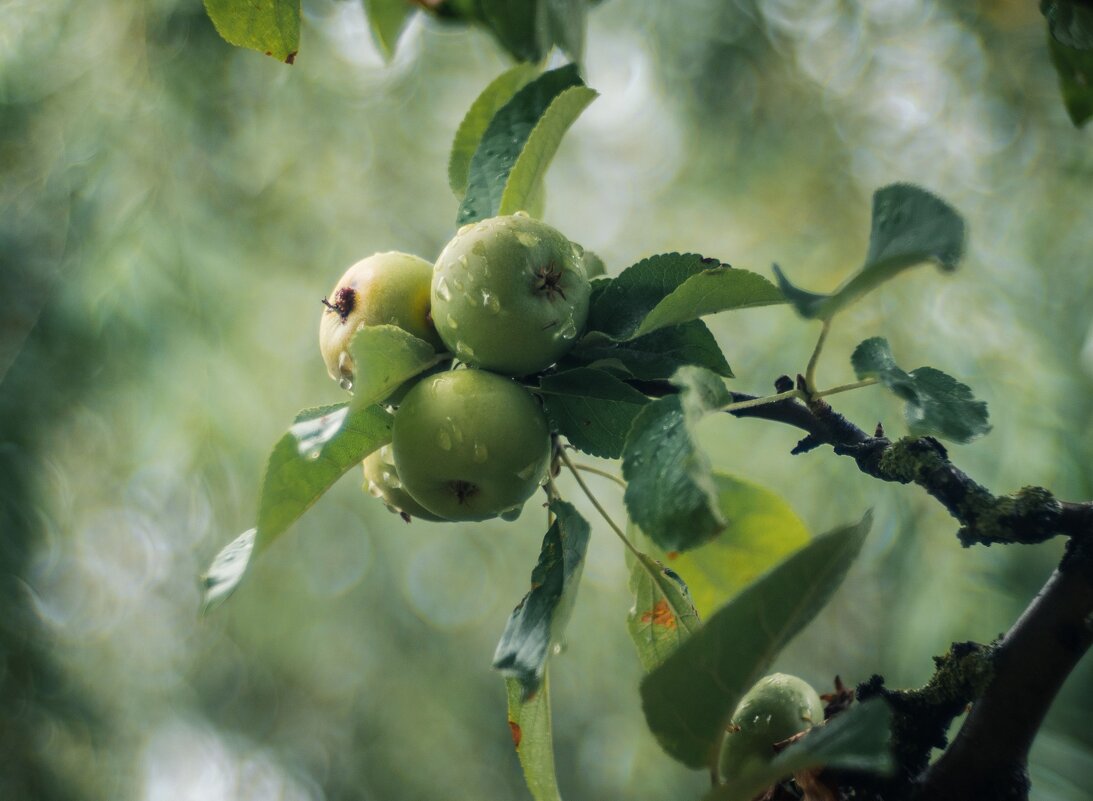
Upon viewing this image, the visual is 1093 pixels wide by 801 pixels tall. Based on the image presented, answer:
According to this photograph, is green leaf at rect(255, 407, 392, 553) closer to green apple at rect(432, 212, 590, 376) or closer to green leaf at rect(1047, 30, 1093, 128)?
green apple at rect(432, 212, 590, 376)

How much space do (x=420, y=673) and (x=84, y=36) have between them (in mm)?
2182

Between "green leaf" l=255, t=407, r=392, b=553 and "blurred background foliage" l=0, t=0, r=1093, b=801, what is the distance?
1.69 metres

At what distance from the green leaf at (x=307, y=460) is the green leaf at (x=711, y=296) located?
0.23 meters

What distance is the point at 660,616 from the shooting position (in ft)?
2.70

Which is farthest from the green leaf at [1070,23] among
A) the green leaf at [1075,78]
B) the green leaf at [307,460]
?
the green leaf at [307,460]

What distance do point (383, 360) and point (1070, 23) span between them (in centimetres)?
57

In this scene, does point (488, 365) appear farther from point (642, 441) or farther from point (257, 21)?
point (257, 21)

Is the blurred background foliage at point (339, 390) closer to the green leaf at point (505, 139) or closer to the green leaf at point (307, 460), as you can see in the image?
the green leaf at point (505, 139)

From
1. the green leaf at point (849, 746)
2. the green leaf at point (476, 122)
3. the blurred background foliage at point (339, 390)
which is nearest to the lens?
the green leaf at point (849, 746)

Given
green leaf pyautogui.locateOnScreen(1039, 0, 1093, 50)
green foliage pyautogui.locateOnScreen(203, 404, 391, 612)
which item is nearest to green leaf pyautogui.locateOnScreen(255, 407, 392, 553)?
green foliage pyautogui.locateOnScreen(203, 404, 391, 612)

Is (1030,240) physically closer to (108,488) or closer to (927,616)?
(927,616)

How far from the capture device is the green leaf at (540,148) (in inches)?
30.0

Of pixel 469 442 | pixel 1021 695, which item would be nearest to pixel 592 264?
pixel 469 442

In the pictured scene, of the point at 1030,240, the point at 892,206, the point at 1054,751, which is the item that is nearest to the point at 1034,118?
the point at 1030,240
